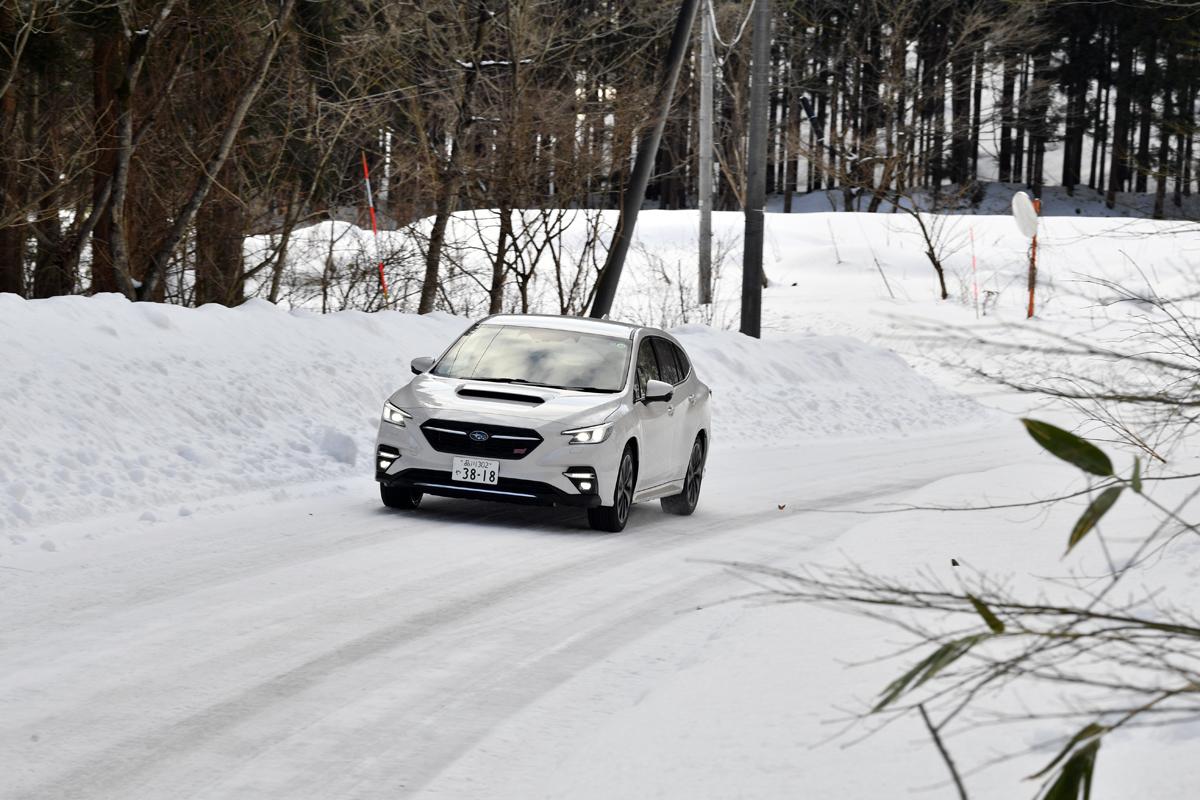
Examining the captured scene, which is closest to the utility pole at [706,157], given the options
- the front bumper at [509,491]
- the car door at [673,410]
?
the car door at [673,410]

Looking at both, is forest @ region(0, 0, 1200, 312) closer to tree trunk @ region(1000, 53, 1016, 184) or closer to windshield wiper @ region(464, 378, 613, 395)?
windshield wiper @ region(464, 378, 613, 395)

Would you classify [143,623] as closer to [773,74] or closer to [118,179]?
[118,179]

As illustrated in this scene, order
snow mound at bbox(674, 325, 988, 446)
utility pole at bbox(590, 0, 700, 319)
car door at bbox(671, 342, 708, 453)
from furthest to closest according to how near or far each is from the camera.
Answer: snow mound at bbox(674, 325, 988, 446)
utility pole at bbox(590, 0, 700, 319)
car door at bbox(671, 342, 708, 453)

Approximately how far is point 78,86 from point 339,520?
13.2m

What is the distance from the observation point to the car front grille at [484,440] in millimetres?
12148

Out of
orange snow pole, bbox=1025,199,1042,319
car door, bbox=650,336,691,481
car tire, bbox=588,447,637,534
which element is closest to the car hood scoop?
car tire, bbox=588,447,637,534

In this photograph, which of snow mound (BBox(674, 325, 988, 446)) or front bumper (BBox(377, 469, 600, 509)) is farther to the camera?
snow mound (BBox(674, 325, 988, 446))

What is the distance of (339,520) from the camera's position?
12.1 m

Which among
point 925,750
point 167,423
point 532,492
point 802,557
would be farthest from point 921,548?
point 167,423

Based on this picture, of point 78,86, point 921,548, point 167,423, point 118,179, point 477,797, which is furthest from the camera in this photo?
point 78,86

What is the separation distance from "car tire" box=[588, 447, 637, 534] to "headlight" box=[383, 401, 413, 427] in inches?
65.5

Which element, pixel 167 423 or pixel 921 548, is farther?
pixel 167 423

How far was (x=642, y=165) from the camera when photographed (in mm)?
23438

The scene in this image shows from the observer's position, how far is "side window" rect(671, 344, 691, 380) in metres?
15.0
